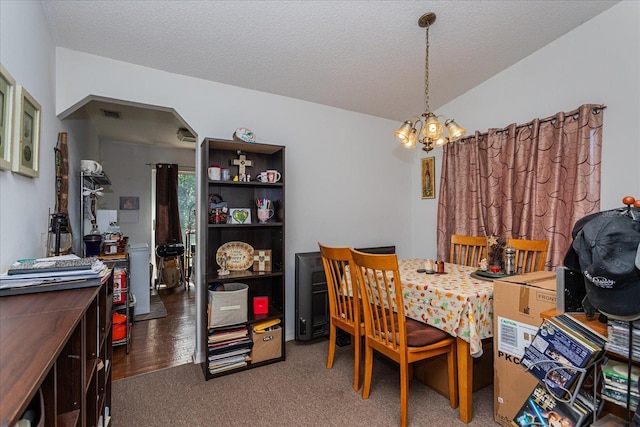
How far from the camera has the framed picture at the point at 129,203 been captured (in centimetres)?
475

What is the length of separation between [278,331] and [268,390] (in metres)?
0.47

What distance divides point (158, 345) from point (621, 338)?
320cm

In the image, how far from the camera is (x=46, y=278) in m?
1.12

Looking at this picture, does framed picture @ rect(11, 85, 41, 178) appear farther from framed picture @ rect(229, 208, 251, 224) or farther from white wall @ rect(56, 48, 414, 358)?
framed picture @ rect(229, 208, 251, 224)

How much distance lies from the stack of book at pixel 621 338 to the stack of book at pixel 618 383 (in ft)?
0.28

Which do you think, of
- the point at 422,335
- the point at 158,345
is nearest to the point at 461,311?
the point at 422,335

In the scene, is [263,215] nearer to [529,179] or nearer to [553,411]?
[553,411]

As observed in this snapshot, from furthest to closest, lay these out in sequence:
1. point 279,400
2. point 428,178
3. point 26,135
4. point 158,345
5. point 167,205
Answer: point 167,205
point 428,178
point 158,345
point 279,400
point 26,135

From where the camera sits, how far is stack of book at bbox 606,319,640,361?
953mm

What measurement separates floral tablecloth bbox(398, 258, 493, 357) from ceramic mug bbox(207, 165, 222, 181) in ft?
5.28

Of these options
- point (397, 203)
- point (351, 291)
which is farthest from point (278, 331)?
point (397, 203)

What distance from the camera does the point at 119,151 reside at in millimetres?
4711

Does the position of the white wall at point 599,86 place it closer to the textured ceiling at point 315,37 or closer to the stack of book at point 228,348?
the textured ceiling at point 315,37

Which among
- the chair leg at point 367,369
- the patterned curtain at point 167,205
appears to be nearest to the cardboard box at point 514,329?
the chair leg at point 367,369
